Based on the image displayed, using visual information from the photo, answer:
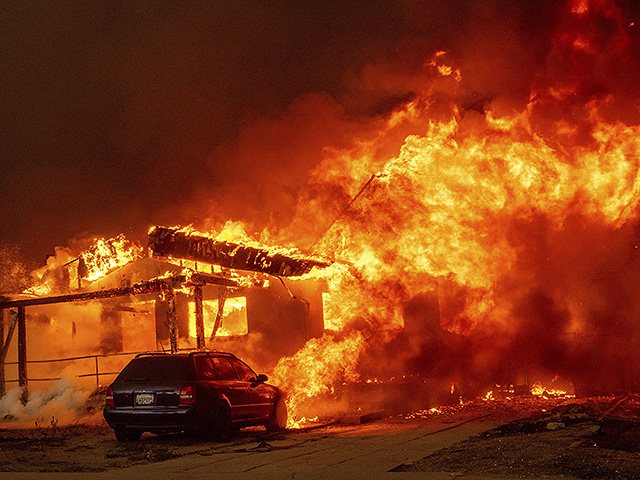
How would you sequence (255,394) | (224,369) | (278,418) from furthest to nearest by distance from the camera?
(278,418)
(255,394)
(224,369)

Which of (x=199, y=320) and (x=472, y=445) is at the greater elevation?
(x=199, y=320)

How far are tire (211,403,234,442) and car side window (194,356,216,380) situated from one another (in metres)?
0.57

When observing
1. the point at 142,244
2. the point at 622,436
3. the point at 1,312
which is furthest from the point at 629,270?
the point at 1,312

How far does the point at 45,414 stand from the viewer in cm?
1852

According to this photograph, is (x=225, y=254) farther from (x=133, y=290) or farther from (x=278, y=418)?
(x=278, y=418)

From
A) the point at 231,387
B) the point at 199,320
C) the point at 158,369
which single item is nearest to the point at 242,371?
the point at 231,387

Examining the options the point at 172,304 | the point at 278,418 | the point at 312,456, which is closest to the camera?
the point at 312,456

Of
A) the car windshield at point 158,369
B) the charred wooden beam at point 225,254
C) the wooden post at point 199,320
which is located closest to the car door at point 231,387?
the car windshield at point 158,369

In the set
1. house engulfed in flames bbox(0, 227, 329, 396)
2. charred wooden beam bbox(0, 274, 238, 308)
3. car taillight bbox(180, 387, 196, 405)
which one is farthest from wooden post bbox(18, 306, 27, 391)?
car taillight bbox(180, 387, 196, 405)

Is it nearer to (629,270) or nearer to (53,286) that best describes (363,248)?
(629,270)

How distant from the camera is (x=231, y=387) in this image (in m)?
12.7

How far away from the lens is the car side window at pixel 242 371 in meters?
13.5

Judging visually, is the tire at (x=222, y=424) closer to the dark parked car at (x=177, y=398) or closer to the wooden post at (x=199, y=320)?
the dark parked car at (x=177, y=398)

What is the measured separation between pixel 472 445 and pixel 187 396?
4702 millimetres
